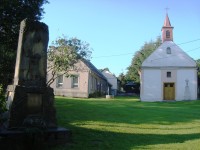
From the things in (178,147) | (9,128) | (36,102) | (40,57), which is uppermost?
(40,57)

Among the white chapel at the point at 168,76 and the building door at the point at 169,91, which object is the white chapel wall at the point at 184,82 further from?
the building door at the point at 169,91

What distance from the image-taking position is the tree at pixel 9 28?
15.3 meters

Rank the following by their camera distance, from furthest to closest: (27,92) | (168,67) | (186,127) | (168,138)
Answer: (168,67) → (186,127) → (168,138) → (27,92)

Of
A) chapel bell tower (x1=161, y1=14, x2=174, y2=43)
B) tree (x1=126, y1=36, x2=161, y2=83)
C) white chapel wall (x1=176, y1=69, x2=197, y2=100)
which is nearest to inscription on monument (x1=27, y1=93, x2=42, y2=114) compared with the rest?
white chapel wall (x1=176, y1=69, x2=197, y2=100)

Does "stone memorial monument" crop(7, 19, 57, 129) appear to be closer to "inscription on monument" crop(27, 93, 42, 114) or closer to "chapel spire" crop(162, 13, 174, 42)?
"inscription on monument" crop(27, 93, 42, 114)

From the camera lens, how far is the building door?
120 feet

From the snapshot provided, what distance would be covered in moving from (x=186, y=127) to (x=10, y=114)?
7420mm

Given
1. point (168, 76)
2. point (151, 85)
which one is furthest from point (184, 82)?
point (151, 85)

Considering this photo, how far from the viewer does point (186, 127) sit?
1210cm

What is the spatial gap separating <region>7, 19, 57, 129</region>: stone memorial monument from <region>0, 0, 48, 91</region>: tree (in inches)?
269

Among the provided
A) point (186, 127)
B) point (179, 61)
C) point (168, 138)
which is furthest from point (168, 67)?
point (168, 138)

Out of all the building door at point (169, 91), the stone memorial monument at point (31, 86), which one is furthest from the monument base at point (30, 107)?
the building door at point (169, 91)

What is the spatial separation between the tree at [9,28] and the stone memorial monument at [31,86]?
269 inches

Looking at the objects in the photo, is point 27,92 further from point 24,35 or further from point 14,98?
point 24,35
